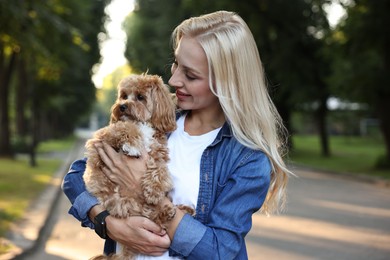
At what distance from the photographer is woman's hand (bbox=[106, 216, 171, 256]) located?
8.59 ft

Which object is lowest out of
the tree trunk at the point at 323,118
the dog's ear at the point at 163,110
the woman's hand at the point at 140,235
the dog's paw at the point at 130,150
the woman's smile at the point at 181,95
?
the tree trunk at the point at 323,118

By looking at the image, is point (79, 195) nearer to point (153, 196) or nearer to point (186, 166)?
point (153, 196)

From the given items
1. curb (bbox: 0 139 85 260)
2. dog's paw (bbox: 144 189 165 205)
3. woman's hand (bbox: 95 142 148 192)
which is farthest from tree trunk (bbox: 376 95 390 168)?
dog's paw (bbox: 144 189 165 205)

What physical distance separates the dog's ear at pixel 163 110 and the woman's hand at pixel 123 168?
19cm

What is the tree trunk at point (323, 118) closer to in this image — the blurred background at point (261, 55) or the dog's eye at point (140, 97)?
the blurred background at point (261, 55)

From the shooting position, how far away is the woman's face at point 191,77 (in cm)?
267

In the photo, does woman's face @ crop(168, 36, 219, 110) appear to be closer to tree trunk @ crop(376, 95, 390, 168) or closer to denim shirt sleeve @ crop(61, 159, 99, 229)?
denim shirt sleeve @ crop(61, 159, 99, 229)

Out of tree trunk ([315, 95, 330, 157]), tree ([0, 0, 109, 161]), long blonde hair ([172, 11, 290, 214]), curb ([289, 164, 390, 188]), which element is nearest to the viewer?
long blonde hair ([172, 11, 290, 214])

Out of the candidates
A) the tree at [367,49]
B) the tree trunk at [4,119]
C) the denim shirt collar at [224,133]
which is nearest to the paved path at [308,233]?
the denim shirt collar at [224,133]

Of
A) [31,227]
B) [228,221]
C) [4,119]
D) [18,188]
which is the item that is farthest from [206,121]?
[4,119]

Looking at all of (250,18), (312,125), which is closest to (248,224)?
(250,18)

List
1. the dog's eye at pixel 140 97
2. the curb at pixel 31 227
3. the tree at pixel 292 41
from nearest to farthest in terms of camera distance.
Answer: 1. the dog's eye at pixel 140 97
2. the curb at pixel 31 227
3. the tree at pixel 292 41

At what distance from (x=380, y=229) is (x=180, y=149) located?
8454 millimetres

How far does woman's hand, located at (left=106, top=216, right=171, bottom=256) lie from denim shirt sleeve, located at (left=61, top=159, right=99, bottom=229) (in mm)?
190
